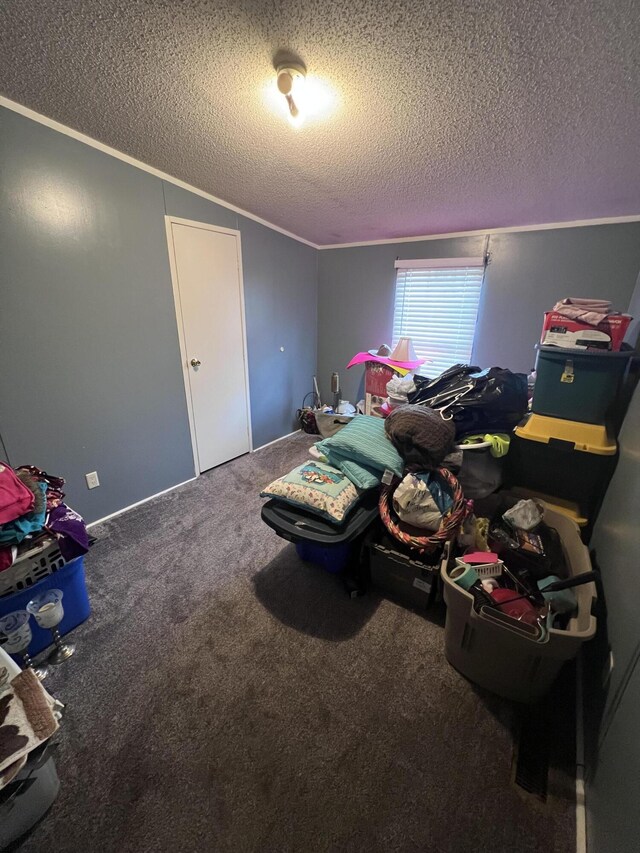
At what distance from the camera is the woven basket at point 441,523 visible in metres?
1.42

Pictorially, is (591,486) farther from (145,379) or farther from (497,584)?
(145,379)

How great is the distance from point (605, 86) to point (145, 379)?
288 centimetres

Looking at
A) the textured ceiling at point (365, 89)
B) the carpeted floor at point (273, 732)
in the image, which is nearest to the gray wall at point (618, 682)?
the carpeted floor at point (273, 732)

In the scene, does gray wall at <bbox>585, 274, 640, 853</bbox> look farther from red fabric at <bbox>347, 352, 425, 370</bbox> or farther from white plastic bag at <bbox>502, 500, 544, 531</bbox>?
red fabric at <bbox>347, 352, 425, 370</bbox>

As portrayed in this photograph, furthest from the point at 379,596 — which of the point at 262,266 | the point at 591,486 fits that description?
the point at 262,266

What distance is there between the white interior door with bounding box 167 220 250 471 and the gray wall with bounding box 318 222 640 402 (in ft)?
4.73

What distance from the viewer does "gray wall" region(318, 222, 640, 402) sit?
256 centimetres

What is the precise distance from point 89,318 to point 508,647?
2782 millimetres

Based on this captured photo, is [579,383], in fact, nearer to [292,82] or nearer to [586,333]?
[586,333]

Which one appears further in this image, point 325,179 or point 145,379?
point 145,379

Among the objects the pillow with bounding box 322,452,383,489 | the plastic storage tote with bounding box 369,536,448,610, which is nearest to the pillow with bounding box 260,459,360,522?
the pillow with bounding box 322,452,383,489

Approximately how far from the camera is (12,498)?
128 centimetres

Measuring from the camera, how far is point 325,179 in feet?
6.95

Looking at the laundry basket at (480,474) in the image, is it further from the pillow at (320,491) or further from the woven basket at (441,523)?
the pillow at (320,491)
